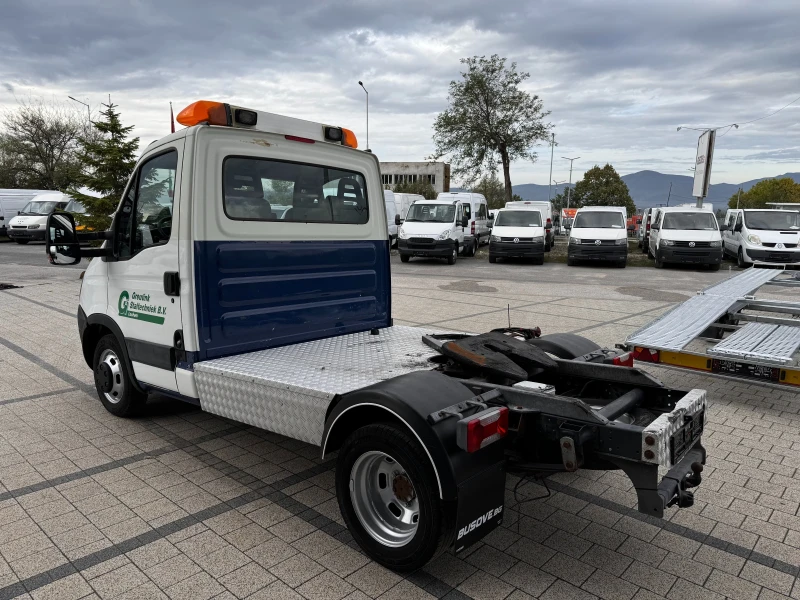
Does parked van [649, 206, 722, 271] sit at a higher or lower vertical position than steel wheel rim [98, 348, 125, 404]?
higher

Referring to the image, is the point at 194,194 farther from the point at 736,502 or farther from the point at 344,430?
the point at 736,502

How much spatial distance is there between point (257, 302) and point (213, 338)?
1.32ft

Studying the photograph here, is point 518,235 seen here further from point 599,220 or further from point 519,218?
point 599,220

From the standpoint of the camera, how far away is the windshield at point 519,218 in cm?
2066

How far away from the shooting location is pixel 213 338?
3.93 m

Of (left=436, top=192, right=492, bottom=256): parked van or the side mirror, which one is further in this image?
(left=436, top=192, right=492, bottom=256): parked van

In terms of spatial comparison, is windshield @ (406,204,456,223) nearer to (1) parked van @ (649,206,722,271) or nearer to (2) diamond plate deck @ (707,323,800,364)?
(1) parked van @ (649,206,722,271)

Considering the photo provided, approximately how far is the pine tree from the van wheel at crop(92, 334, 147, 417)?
1136cm

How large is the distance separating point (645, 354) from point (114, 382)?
186 inches

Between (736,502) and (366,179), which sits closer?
(736,502)

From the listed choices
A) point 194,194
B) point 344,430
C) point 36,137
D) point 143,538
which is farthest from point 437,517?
point 36,137

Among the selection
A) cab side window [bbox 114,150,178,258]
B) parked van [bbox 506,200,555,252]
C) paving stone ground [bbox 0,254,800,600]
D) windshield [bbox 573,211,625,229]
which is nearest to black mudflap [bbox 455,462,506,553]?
paving stone ground [bbox 0,254,800,600]

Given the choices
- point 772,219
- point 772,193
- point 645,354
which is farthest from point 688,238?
point 772,193

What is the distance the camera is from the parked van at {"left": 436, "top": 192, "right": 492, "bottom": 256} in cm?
2256
